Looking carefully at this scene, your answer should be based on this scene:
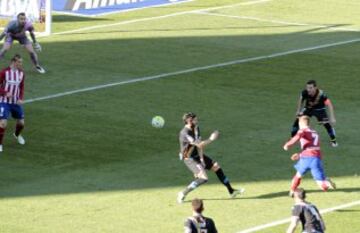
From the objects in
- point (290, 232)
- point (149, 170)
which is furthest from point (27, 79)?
point (290, 232)

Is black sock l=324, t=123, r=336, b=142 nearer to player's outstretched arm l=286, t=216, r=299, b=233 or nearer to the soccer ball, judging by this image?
the soccer ball

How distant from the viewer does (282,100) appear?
3628cm

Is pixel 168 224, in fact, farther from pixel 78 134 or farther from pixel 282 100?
pixel 282 100

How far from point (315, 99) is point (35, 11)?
18150mm

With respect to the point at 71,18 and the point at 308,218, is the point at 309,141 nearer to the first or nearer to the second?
the point at 308,218

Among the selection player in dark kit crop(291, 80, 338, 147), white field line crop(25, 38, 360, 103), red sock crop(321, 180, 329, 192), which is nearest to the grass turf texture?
red sock crop(321, 180, 329, 192)

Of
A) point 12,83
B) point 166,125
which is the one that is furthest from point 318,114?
point 12,83

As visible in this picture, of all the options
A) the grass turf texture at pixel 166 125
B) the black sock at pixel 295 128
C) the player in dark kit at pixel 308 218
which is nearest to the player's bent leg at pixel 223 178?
the grass turf texture at pixel 166 125

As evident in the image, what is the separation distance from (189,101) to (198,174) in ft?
32.5

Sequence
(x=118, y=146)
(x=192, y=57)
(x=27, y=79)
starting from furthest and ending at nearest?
(x=192, y=57) → (x=27, y=79) → (x=118, y=146)

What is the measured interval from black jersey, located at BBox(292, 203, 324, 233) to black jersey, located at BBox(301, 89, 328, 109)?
32.2ft

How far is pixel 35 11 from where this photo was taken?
46281 mm

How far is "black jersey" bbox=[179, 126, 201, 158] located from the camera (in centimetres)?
2591

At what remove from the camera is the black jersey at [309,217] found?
20828 mm
